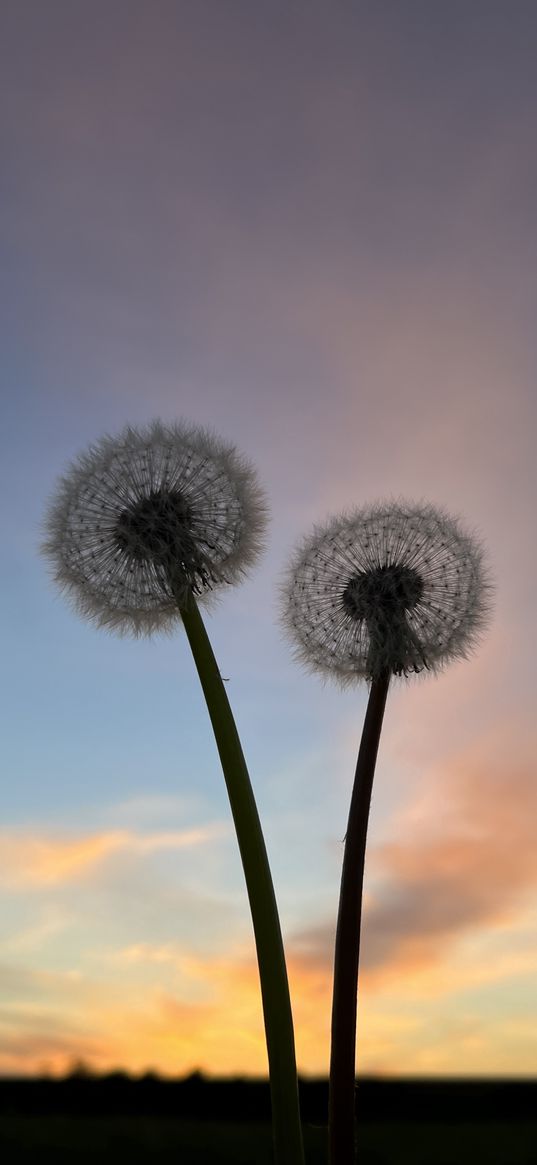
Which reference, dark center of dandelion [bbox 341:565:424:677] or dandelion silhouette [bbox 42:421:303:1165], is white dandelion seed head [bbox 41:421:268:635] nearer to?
dandelion silhouette [bbox 42:421:303:1165]

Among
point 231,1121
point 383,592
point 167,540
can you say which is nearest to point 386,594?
point 383,592

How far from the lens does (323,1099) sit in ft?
50.0

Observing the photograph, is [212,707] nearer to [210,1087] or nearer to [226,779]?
[226,779]

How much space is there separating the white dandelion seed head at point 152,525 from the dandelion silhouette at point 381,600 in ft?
4.91

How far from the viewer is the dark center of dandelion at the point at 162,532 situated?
11102 millimetres

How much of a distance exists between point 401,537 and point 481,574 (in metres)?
1.26

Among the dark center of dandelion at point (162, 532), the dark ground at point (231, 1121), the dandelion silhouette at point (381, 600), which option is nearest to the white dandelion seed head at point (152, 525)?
the dark center of dandelion at point (162, 532)

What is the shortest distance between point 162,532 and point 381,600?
3.06 meters

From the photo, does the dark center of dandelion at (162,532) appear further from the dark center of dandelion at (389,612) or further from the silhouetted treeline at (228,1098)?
the silhouetted treeline at (228,1098)

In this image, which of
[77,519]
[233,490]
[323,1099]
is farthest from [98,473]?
[323,1099]

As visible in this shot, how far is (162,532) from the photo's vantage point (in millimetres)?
11133

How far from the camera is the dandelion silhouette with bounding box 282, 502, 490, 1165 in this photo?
40.8 ft

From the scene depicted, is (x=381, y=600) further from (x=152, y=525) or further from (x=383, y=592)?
(x=152, y=525)

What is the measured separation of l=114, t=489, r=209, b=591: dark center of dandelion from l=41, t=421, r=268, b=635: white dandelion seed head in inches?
0.5
